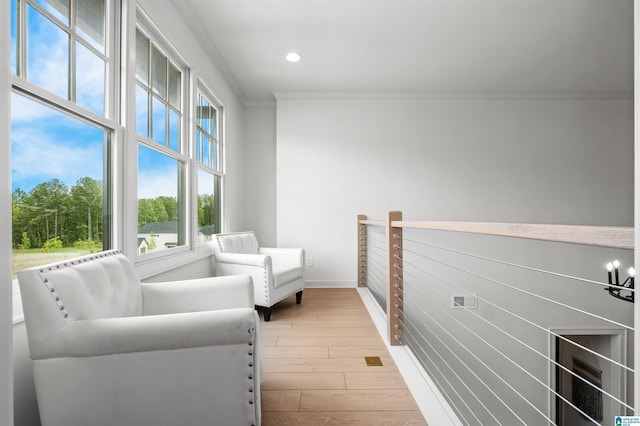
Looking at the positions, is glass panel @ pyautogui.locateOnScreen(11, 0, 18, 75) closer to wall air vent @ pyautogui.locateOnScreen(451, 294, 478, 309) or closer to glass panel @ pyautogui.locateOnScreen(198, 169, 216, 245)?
glass panel @ pyautogui.locateOnScreen(198, 169, 216, 245)

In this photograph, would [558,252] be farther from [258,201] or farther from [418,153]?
[258,201]

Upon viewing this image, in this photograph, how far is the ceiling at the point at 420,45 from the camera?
8.13ft

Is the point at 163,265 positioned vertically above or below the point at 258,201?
below

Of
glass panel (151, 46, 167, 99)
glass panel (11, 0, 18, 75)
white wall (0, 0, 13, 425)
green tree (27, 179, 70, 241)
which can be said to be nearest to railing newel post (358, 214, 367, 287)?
glass panel (151, 46, 167, 99)

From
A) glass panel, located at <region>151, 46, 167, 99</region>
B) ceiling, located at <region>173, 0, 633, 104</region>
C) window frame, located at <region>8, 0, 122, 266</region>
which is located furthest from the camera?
ceiling, located at <region>173, 0, 633, 104</region>

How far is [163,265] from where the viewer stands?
88.0 inches

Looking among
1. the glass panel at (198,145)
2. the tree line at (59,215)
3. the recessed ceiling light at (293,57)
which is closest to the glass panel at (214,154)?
the glass panel at (198,145)

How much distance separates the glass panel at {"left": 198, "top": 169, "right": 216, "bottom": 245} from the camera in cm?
309

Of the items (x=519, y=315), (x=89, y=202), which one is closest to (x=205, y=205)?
(x=89, y=202)

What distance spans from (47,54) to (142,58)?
829mm

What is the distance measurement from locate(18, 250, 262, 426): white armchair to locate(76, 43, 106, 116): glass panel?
0.93m

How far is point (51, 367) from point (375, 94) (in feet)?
13.0

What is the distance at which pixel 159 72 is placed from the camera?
2344mm

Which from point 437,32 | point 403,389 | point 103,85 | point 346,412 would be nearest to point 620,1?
point 437,32
